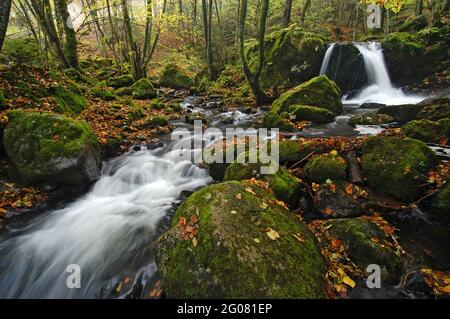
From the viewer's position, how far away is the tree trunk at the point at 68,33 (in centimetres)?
1311

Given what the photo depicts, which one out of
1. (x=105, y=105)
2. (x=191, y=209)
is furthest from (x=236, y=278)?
(x=105, y=105)

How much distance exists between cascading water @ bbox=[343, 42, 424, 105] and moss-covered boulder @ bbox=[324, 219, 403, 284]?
10.9m

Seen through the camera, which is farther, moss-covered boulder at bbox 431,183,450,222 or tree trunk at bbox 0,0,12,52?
tree trunk at bbox 0,0,12,52

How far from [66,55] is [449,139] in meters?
16.1

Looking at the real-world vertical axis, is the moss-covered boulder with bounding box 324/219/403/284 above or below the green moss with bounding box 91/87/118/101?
below

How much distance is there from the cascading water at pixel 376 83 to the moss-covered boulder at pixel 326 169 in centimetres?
934

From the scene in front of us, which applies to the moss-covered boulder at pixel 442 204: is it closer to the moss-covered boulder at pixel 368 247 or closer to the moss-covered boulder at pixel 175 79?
the moss-covered boulder at pixel 368 247

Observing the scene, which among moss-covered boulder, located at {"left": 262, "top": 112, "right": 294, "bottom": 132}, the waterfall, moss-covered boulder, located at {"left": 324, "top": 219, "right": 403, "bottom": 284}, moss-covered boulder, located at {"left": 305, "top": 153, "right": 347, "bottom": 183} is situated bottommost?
Answer: moss-covered boulder, located at {"left": 324, "top": 219, "right": 403, "bottom": 284}

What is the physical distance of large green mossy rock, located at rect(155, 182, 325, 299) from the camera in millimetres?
2859

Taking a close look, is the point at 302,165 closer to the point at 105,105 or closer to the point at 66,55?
the point at 105,105

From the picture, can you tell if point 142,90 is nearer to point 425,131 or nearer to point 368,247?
point 425,131

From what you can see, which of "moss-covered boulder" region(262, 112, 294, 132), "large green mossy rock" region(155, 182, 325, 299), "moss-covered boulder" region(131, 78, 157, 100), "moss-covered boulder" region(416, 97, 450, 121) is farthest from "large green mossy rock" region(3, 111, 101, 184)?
"moss-covered boulder" region(416, 97, 450, 121)

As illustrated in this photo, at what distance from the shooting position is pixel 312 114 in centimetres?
1000

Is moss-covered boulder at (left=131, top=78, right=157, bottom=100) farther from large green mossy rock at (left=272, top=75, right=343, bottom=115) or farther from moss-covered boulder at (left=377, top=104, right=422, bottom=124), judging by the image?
moss-covered boulder at (left=377, top=104, right=422, bottom=124)
